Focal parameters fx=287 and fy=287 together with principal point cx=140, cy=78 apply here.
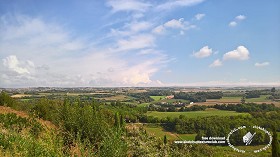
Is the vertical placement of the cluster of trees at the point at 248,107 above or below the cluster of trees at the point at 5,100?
below

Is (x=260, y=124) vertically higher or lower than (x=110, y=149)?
lower

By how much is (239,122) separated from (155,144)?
57.0 m

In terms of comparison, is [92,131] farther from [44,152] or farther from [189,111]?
[189,111]

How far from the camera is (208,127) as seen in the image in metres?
59.8

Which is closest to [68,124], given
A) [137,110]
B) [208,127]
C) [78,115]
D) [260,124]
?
[78,115]

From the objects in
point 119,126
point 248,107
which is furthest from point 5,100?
point 248,107
